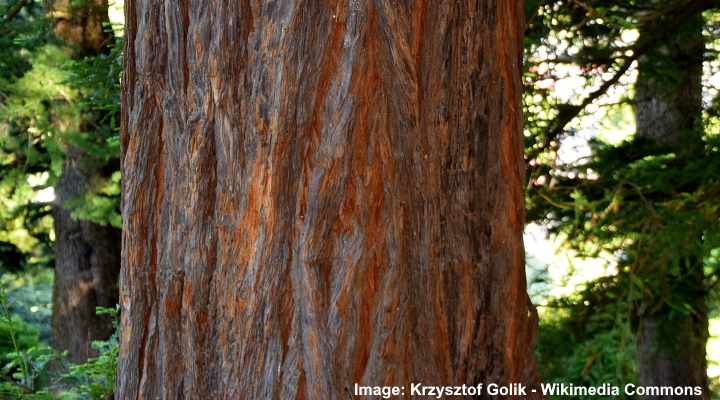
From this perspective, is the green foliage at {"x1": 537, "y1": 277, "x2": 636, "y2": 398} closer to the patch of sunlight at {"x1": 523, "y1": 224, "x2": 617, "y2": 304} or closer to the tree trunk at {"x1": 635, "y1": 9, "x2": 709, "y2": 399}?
the patch of sunlight at {"x1": 523, "y1": 224, "x2": 617, "y2": 304}

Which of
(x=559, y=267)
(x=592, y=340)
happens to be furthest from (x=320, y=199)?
(x=559, y=267)

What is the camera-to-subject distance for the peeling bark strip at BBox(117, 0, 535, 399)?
8.65ft

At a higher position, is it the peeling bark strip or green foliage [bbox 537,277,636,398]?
the peeling bark strip

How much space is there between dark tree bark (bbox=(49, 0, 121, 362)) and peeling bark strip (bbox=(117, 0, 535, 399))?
5.40m

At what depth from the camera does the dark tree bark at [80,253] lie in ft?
26.6

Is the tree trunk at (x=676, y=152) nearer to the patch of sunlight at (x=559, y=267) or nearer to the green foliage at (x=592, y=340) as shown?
the green foliage at (x=592, y=340)

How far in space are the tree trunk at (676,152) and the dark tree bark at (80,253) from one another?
16.0ft

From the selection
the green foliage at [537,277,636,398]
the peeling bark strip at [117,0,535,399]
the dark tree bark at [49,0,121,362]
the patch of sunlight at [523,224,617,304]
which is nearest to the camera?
the peeling bark strip at [117,0,535,399]

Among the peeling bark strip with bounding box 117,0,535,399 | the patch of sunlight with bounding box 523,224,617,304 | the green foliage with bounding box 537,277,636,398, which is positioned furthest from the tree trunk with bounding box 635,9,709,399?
the peeling bark strip with bounding box 117,0,535,399

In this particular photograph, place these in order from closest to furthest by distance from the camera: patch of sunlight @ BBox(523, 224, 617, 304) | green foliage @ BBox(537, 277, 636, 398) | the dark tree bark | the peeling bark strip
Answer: the peeling bark strip → green foliage @ BBox(537, 277, 636, 398) → patch of sunlight @ BBox(523, 224, 617, 304) → the dark tree bark

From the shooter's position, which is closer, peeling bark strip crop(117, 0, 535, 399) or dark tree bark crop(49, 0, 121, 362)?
peeling bark strip crop(117, 0, 535, 399)

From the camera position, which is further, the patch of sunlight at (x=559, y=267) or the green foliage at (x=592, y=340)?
the patch of sunlight at (x=559, y=267)

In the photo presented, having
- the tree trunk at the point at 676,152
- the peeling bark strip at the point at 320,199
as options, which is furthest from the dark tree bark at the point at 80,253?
the peeling bark strip at the point at 320,199

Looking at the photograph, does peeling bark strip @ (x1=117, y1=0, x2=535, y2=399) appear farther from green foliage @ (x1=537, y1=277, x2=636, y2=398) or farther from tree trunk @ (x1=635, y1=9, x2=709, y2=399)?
tree trunk @ (x1=635, y1=9, x2=709, y2=399)
